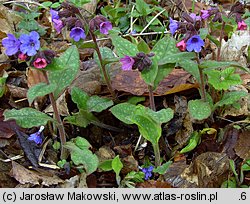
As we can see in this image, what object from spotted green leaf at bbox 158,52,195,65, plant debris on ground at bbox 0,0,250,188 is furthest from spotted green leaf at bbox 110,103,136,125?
spotted green leaf at bbox 158,52,195,65

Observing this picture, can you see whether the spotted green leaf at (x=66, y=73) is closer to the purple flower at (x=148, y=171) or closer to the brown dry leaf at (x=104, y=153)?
the brown dry leaf at (x=104, y=153)

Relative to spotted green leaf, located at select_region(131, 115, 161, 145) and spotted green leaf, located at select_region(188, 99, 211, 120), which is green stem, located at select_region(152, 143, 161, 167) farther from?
spotted green leaf, located at select_region(188, 99, 211, 120)

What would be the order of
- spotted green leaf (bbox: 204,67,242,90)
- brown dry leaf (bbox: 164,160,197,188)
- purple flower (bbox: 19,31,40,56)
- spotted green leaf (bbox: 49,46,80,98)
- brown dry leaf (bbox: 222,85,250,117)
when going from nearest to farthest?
1. purple flower (bbox: 19,31,40,56)
2. brown dry leaf (bbox: 164,160,197,188)
3. spotted green leaf (bbox: 49,46,80,98)
4. spotted green leaf (bbox: 204,67,242,90)
5. brown dry leaf (bbox: 222,85,250,117)

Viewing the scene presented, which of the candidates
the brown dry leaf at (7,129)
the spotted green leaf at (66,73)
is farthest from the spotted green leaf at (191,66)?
the brown dry leaf at (7,129)
